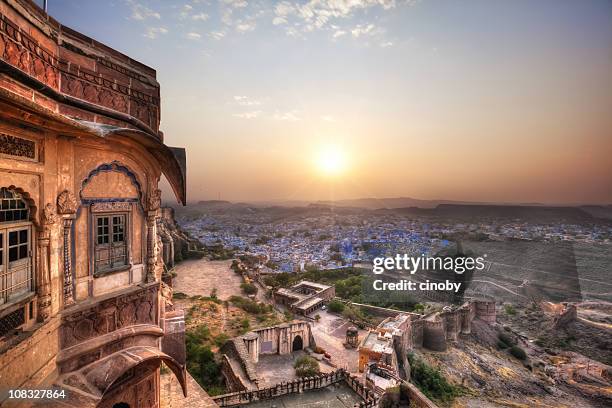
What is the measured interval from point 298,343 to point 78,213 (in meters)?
15.6

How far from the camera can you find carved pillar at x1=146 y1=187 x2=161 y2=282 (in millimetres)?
4918

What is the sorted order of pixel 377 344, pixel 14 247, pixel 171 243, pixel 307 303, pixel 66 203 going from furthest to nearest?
pixel 171 243 → pixel 307 303 → pixel 377 344 → pixel 66 203 → pixel 14 247

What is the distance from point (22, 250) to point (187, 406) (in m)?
6.97

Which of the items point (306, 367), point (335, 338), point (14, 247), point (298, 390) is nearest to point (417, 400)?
point (298, 390)

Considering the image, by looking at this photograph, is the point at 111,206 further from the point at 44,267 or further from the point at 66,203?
the point at 44,267

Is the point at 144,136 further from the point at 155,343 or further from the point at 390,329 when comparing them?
the point at 390,329

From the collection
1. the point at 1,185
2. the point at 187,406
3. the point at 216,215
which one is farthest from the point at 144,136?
the point at 216,215

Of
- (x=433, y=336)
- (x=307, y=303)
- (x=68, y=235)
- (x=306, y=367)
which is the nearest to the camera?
(x=68, y=235)

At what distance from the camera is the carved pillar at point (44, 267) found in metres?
3.41

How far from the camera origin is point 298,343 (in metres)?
17.1

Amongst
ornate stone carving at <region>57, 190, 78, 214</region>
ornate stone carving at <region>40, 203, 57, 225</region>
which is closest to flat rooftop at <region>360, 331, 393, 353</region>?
ornate stone carving at <region>57, 190, 78, 214</region>

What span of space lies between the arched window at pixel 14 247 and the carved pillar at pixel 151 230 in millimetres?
1638

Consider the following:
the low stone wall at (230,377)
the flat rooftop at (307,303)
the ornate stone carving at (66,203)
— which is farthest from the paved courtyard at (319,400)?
the flat rooftop at (307,303)

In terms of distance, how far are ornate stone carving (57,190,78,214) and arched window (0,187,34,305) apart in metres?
0.30
